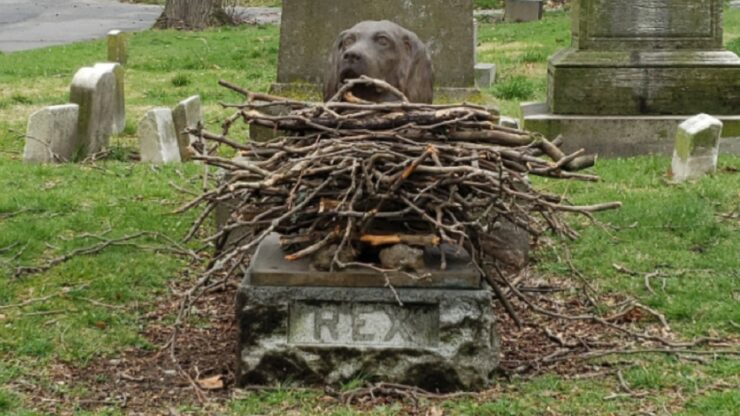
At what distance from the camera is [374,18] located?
26.8 ft

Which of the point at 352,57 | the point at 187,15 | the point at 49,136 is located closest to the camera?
the point at 352,57

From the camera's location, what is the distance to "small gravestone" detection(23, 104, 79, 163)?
32.6 ft

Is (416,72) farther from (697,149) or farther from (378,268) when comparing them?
(697,149)

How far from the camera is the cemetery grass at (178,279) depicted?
498 centimetres

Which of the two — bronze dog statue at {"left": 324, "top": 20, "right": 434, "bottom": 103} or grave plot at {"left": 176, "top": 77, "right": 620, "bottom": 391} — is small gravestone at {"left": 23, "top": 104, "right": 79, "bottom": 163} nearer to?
bronze dog statue at {"left": 324, "top": 20, "right": 434, "bottom": 103}

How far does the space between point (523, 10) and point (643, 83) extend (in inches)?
649

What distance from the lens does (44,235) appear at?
7.59m

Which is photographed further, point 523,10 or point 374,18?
point 523,10

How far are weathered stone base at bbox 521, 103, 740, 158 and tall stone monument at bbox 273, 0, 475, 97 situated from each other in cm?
224

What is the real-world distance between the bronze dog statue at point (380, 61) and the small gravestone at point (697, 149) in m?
3.75

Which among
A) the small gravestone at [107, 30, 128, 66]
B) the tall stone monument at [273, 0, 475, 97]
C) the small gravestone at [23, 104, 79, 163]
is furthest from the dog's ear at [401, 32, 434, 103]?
the small gravestone at [107, 30, 128, 66]

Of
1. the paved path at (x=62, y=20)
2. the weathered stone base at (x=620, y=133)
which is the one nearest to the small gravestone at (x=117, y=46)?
the paved path at (x=62, y=20)

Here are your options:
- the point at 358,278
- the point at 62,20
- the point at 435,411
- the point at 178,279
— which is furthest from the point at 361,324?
the point at 62,20

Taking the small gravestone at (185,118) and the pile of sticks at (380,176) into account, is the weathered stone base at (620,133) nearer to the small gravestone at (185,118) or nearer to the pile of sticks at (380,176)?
the small gravestone at (185,118)
